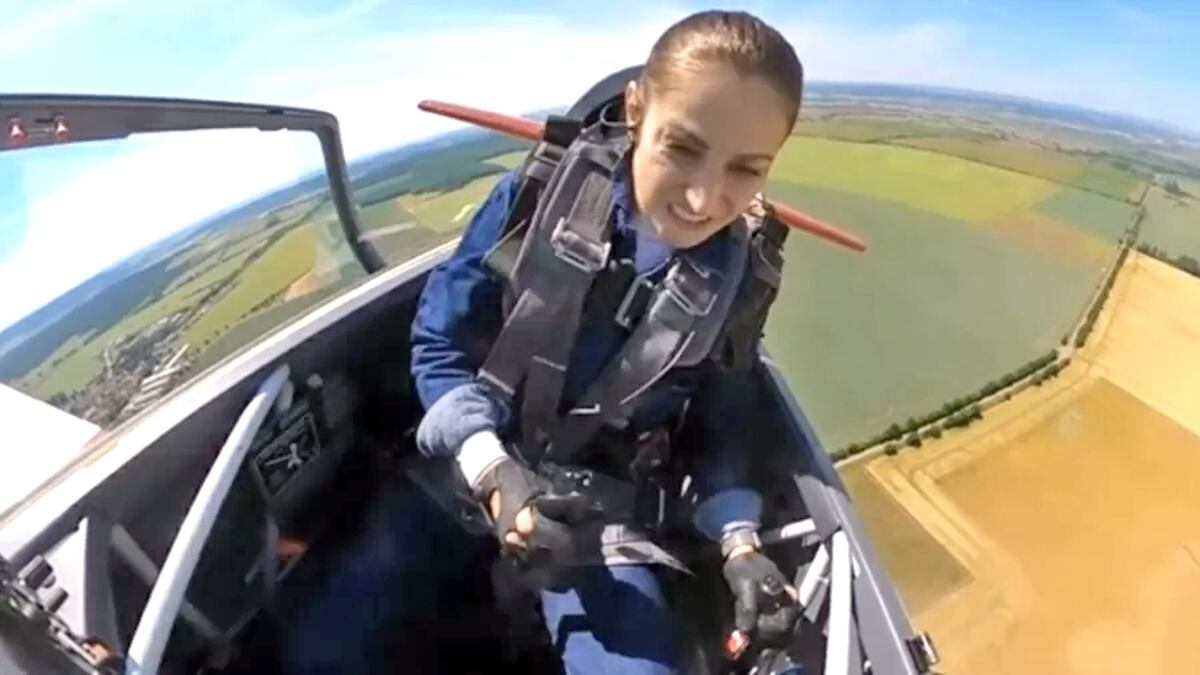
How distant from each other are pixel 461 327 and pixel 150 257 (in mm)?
496

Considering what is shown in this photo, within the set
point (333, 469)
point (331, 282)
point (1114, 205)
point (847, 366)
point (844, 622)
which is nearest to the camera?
point (844, 622)

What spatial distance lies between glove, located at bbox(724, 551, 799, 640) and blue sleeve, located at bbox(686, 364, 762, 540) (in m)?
0.04

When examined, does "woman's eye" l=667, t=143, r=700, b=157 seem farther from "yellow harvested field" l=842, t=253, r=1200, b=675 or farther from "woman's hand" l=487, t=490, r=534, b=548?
"yellow harvested field" l=842, t=253, r=1200, b=675

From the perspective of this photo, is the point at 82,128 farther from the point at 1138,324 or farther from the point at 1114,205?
the point at 1114,205

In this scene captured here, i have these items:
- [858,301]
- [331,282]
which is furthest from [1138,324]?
[331,282]

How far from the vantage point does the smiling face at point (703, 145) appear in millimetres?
710

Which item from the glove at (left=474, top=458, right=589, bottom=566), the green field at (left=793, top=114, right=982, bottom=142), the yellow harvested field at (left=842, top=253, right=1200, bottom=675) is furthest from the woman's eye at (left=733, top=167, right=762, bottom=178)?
the green field at (left=793, top=114, right=982, bottom=142)

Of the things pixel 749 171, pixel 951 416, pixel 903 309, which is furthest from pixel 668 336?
pixel 903 309

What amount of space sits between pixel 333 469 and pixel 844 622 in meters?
0.44

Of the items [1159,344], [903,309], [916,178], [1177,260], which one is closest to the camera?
[1159,344]

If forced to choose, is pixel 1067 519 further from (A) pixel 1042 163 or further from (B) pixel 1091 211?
(A) pixel 1042 163

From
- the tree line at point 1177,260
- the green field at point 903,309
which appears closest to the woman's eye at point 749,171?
the green field at point 903,309

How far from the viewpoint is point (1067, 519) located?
3135 mm

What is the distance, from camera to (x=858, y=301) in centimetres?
401
